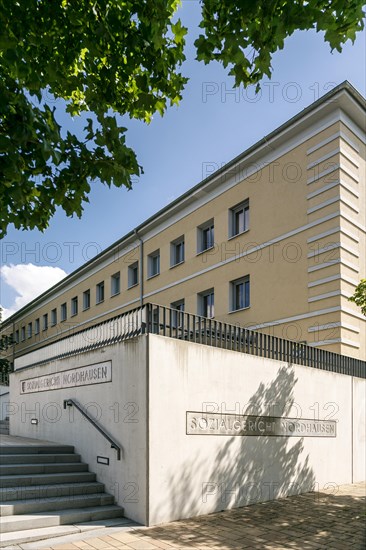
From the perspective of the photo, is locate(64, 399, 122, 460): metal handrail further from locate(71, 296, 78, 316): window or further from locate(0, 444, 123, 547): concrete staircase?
locate(71, 296, 78, 316): window

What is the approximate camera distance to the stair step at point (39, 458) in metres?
9.43

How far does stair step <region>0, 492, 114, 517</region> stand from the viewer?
7.59 metres

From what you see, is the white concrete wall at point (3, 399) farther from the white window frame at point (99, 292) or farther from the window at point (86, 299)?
the window at point (86, 299)

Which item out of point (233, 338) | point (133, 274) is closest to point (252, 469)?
point (233, 338)

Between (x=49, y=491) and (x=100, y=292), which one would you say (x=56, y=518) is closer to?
(x=49, y=491)

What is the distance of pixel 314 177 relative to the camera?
15742 mm

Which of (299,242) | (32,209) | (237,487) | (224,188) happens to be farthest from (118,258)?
(32,209)

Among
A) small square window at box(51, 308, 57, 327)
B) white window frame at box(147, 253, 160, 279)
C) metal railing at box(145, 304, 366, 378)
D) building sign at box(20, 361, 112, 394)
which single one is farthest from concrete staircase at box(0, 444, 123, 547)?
small square window at box(51, 308, 57, 327)

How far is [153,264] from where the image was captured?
25.3m

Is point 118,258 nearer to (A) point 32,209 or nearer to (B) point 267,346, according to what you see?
(B) point 267,346

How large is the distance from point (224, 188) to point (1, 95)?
15677 millimetres

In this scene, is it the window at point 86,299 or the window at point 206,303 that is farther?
the window at point 86,299

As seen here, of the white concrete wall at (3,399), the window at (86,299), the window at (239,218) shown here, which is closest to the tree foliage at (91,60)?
the window at (239,218)

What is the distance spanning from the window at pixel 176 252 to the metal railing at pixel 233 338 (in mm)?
10808
